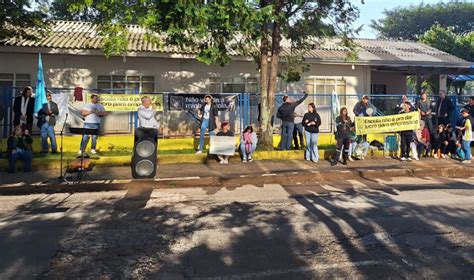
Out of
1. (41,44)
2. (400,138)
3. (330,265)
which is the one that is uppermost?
(41,44)

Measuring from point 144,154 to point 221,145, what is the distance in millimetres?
2815

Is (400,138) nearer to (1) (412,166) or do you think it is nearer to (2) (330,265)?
(1) (412,166)

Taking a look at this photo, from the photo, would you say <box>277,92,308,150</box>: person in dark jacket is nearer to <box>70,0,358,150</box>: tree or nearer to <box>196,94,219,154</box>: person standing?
<box>70,0,358,150</box>: tree

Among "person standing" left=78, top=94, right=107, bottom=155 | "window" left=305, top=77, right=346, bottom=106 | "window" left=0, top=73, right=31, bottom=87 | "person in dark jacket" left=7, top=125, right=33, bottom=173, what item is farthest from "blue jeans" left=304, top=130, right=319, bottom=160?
"window" left=0, top=73, right=31, bottom=87

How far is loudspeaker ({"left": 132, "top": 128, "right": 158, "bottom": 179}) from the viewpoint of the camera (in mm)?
9500

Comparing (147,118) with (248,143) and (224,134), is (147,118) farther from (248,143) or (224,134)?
(248,143)

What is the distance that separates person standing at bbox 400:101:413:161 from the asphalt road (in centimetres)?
429

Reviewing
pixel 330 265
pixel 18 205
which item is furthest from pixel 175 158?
pixel 330 265

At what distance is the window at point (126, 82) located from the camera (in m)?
16.9

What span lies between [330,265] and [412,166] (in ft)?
25.9

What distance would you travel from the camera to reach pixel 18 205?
24.9 ft

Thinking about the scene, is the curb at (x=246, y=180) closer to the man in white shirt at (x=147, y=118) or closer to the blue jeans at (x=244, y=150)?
the man in white shirt at (x=147, y=118)

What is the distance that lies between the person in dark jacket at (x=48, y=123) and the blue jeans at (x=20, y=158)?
1.37 meters

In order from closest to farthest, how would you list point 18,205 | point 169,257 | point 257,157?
point 169,257 → point 18,205 → point 257,157
